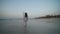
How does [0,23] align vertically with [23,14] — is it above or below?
below

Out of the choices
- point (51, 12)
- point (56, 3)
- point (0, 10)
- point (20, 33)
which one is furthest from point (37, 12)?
point (0, 10)

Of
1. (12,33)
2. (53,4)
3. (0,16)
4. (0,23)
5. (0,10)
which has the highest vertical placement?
(53,4)

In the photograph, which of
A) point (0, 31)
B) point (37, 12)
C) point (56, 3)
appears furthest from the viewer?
point (37, 12)

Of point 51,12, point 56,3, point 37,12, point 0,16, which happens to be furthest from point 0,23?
point 56,3

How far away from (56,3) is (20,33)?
1200 millimetres

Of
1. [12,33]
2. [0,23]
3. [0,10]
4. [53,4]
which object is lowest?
[12,33]

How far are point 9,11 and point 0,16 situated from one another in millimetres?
265

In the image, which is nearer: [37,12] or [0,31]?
[0,31]

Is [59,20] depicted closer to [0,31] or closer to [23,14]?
[23,14]

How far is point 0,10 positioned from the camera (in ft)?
6.29

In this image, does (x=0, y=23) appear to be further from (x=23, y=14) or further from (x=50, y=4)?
(x=50, y=4)

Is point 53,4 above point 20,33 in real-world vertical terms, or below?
above

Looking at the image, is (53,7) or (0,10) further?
(53,7)

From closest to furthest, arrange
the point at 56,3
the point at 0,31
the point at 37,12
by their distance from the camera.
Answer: the point at 0,31 → the point at 56,3 → the point at 37,12
